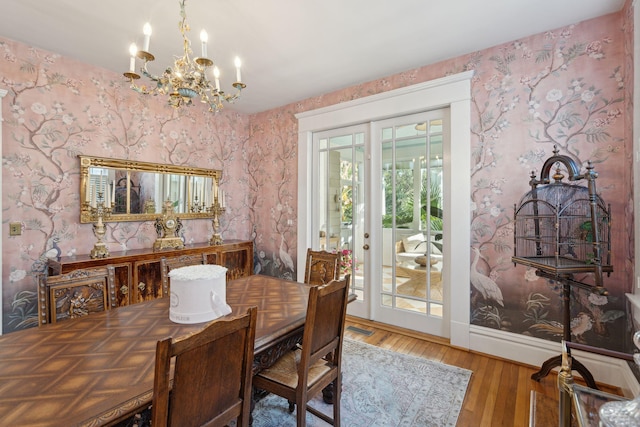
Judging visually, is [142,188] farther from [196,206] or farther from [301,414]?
[301,414]

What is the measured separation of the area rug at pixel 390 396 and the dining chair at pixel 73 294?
48.5 inches

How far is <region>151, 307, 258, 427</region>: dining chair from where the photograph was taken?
0.85 meters

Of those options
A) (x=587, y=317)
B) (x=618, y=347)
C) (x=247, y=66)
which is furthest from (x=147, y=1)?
(x=618, y=347)

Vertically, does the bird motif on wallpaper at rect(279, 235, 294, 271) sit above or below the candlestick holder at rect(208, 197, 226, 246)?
below

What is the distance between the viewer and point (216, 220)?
13.4 feet

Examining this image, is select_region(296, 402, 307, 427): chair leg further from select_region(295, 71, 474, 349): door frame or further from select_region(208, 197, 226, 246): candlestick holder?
select_region(208, 197, 226, 246): candlestick holder

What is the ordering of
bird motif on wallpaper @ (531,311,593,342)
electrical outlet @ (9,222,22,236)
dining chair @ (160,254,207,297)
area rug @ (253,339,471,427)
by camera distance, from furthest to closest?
electrical outlet @ (9,222,22,236), bird motif on wallpaper @ (531,311,593,342), dining chair @ (160,254,207,297), area rug @ (253,339,471,427)

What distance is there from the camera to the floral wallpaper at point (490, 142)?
2.27 metres

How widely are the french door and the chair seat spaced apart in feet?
4.49

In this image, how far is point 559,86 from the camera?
2.44m

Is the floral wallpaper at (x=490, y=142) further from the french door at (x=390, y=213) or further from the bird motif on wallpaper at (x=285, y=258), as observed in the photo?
the bird motif on wallpaper at (x=285, y=258)

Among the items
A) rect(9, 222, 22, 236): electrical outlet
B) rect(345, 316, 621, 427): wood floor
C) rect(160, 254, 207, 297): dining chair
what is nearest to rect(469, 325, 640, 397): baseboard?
rect(345, 316, 621, 427): wood floor

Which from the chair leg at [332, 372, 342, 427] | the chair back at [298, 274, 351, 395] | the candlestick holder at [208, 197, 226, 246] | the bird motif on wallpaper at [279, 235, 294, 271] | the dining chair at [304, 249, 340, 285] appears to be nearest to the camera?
the chair back at [298, 274, 351, 395]

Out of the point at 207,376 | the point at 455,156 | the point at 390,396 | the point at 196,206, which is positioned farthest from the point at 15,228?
the point at 455,156
